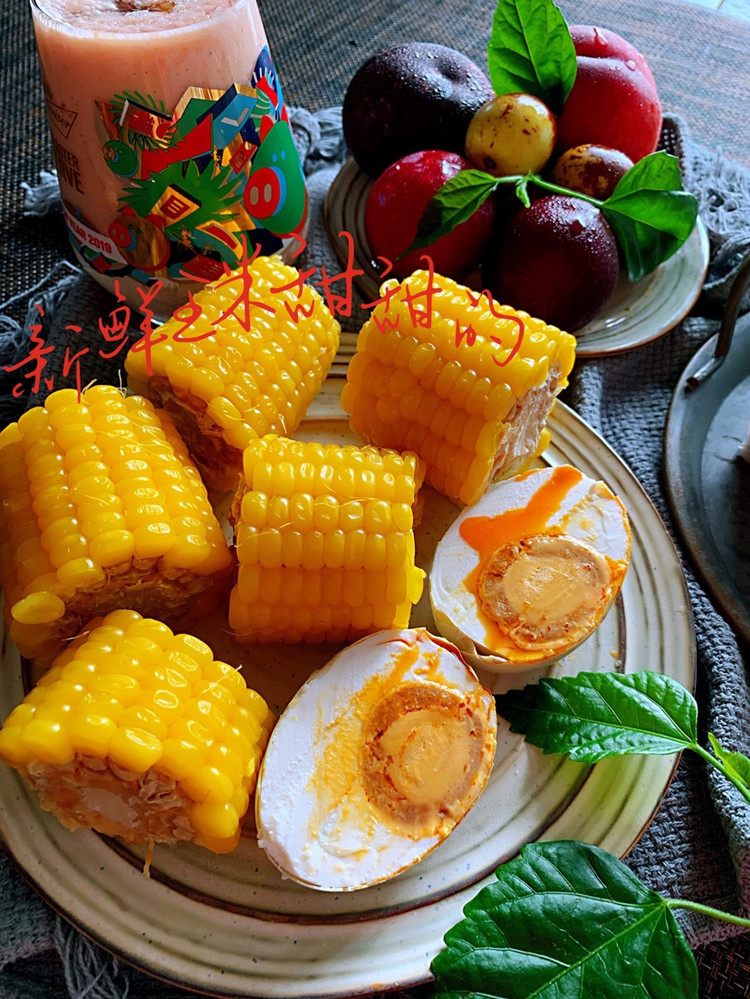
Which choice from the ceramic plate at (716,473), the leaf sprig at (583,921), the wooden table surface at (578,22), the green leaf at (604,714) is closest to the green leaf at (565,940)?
the leaf sprig at (583,921)

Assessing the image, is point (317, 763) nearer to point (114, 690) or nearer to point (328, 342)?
point (114, 690)

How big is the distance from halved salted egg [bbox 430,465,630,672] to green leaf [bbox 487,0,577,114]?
0.66 metres

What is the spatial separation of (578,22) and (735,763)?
157cm

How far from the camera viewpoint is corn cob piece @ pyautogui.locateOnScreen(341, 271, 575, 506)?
88cm

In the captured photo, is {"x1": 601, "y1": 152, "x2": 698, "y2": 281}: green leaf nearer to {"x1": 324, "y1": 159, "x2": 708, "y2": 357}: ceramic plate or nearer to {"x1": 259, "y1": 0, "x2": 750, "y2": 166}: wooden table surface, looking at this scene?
{"x1": 324, "y1": 159, "x2": 708, "y2": 357}: ceramic plate

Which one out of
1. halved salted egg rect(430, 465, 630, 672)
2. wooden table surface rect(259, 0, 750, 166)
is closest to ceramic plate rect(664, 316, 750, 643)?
halved salted egg rect(430, 465, 630, 672)

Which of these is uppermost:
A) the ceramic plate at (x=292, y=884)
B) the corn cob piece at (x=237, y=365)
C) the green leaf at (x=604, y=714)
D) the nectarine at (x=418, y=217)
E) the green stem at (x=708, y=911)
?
the nectarine at (x=418, y=217)

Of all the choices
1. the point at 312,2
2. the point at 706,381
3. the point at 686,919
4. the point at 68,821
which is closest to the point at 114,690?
the point at 68,821

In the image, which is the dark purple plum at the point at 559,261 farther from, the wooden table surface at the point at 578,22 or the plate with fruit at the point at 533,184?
the wooden table surface at the point at 578,22

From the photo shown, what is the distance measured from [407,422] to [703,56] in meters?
1.30

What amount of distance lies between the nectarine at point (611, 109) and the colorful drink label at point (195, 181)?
44cm

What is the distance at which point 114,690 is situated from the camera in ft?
2.23

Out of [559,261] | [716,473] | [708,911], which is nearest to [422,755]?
[708,911]

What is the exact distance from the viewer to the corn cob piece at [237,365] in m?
0.87
